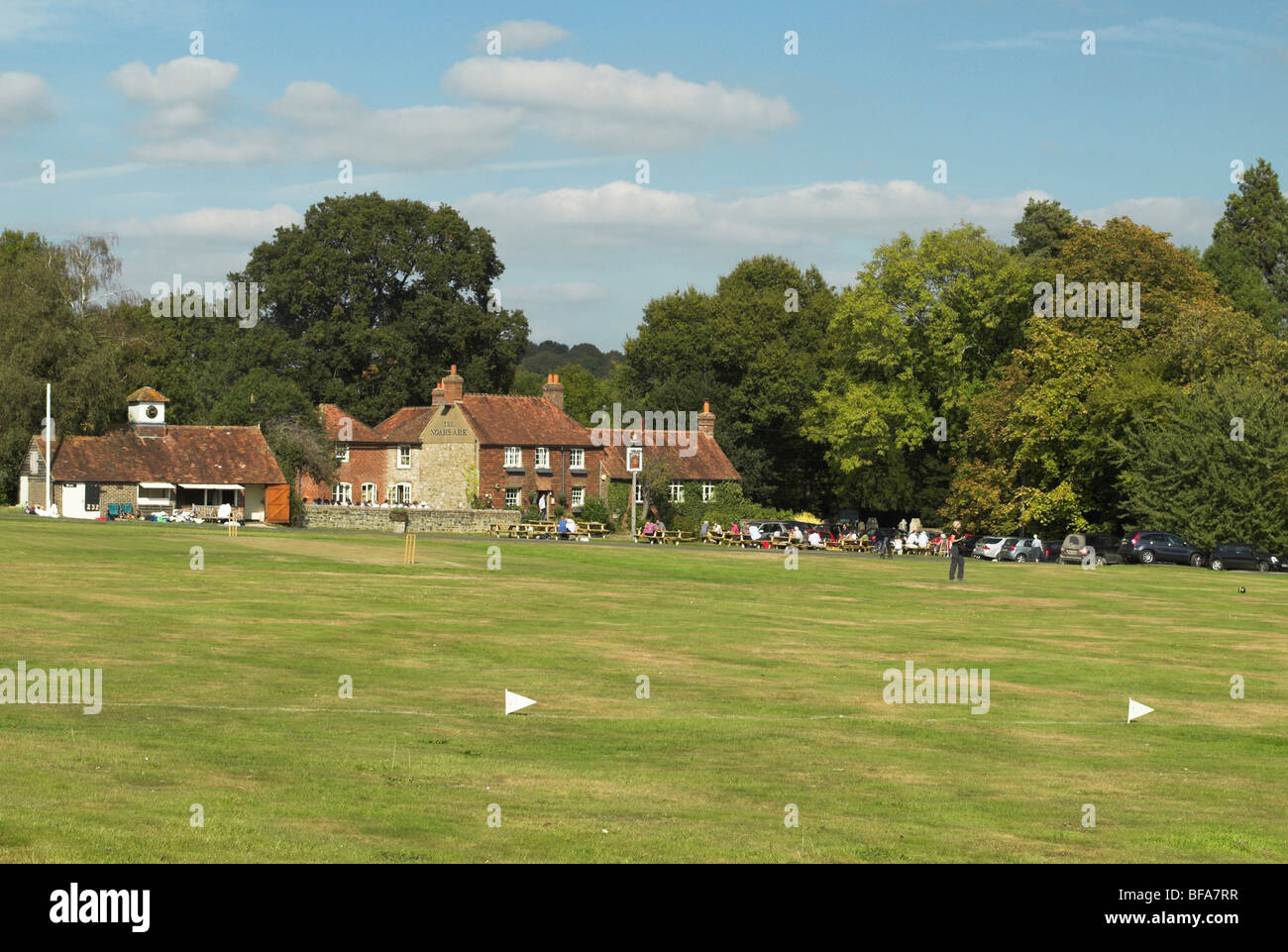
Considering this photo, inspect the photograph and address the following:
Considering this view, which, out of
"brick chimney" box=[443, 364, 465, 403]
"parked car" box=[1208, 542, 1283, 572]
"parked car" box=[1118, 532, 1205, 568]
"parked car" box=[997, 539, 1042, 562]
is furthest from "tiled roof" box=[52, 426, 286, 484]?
"parked car" box=[1208, 542, 1283, 572]

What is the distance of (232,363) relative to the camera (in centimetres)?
11638

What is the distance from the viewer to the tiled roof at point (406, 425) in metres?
104

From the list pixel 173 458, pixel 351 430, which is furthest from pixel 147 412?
pixel 351 430

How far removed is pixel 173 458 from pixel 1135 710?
79387 millimetres

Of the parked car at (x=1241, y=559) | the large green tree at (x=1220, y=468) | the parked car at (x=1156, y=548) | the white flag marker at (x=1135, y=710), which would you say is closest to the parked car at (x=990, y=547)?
the parked car at (x=1156, y=548)

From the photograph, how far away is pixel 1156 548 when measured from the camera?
7381cm

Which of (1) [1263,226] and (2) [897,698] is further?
(1) [1263,226]

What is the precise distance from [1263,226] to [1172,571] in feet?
208

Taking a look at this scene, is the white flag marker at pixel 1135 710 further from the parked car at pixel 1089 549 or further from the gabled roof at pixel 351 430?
the gabled roof at pixel 351 430

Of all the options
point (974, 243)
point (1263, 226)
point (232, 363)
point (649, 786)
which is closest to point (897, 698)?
point (649, 786)

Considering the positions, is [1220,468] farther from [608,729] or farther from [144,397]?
[144,397]

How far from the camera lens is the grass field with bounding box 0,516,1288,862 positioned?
13.6m

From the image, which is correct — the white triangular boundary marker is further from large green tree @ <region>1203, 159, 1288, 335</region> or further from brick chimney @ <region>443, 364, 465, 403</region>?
large green tree @ <region>1203, 159, 1288, 335</region>
